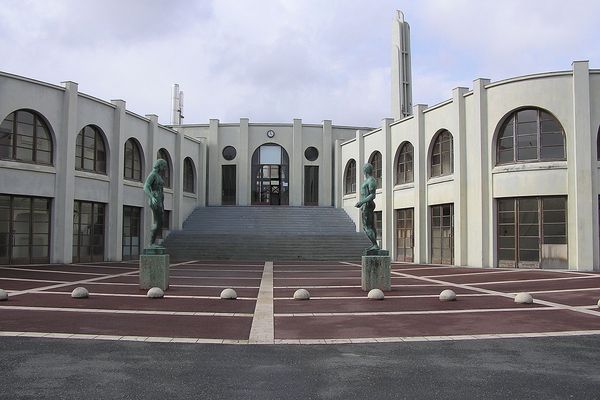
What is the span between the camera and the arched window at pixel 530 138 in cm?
2264

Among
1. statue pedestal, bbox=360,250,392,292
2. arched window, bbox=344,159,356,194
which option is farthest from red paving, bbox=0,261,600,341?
arched window, bbox=344,159,356,194

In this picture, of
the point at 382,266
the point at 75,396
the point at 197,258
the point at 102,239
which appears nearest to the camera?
the point at 75,396

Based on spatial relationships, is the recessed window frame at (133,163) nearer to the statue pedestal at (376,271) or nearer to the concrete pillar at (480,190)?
the concrete pillar at (480,190)

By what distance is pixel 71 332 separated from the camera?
332 inches

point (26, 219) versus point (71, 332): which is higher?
point (26, 219)

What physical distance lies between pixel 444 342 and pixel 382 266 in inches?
251

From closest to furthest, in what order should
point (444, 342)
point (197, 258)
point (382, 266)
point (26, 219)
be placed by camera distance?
point (444, 342) < point (382, 266) < point (26, 219) < point (197, 258)

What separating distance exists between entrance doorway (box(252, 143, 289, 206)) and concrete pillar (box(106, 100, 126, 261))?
1407cm

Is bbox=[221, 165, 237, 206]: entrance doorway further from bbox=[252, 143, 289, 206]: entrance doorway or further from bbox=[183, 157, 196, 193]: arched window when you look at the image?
bbox=[183, 157, 196, 193]: arched window

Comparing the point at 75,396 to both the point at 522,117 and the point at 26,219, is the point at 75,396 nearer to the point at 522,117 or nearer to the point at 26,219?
the point at 26,219

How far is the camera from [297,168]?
40250 mm

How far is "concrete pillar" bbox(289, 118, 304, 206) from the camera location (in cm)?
4016

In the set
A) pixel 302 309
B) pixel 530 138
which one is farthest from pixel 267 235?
pixel 302 309

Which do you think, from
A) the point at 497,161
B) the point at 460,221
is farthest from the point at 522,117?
the point at 460,221
